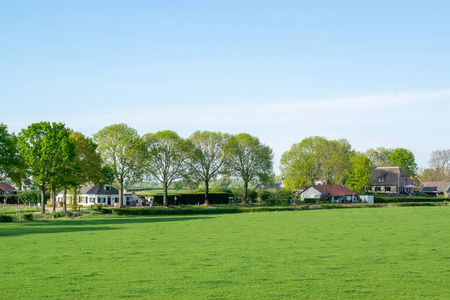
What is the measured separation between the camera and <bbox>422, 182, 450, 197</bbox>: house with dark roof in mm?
141375

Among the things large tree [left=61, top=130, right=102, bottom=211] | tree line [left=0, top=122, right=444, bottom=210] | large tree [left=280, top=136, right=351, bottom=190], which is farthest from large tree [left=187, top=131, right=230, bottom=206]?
large tree [left=61, top=130, right=102, bottom=211]

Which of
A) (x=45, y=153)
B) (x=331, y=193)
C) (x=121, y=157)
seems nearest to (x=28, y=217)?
(x=45, y=153)

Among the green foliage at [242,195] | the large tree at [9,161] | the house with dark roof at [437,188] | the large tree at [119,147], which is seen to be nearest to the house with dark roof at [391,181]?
the house with dark roof at [437,188]

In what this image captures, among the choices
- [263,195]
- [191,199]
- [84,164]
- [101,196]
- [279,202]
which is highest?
[84,164]

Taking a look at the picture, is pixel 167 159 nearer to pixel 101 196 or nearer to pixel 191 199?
pixel 191 199

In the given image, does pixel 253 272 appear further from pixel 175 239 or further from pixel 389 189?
pixel 389 189

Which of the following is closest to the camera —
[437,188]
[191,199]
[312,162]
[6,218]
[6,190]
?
[6,218]

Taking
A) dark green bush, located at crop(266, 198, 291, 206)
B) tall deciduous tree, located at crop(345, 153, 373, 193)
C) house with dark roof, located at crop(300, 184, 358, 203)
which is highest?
tall deciduous tree, located at crop(345, 153, 373, 193)

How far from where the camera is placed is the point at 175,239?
3288 cm

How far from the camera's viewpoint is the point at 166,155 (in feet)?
329

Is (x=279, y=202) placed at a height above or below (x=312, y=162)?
below

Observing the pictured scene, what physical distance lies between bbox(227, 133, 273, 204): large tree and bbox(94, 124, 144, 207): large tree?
90.2 feet

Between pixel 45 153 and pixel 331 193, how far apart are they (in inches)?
2768

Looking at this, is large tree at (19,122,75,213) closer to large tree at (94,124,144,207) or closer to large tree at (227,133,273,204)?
large tree at (94,124,144,207)
